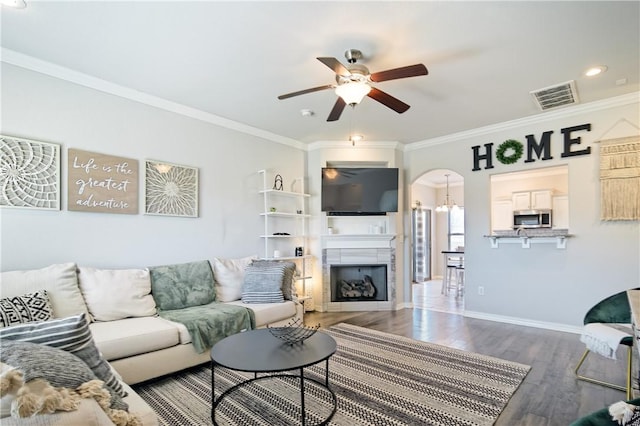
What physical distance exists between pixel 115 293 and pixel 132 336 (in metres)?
0.60

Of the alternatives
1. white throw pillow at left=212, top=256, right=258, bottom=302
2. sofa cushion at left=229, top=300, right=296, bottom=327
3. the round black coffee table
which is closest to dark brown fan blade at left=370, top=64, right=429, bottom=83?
the round black coffee table

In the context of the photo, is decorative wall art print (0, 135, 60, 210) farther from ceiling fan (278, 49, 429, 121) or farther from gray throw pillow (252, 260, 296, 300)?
ceiling fan (278, 49, 429, 121)

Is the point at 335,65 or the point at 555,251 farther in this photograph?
the point at 555,251

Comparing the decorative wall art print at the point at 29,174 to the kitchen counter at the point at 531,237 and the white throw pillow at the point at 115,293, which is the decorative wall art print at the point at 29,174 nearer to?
the white throw pillow at the point at 115,293

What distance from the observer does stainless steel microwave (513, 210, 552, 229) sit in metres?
6.57

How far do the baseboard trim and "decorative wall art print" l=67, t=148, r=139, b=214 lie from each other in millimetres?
4666

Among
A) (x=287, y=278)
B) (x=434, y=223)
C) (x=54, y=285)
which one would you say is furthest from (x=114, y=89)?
(x=434, y=223)

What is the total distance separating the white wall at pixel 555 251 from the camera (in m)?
3.77

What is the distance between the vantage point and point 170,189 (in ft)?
12.4

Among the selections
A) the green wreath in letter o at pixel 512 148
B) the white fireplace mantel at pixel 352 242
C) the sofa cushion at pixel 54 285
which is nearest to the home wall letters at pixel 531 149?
the green wreath in letter o at pixel 512 148

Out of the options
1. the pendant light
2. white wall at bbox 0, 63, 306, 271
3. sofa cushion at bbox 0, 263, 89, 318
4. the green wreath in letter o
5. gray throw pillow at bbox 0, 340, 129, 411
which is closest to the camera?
gray throw pillow at bbox 0, 340, 129, 411

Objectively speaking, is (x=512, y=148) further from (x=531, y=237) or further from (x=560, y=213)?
(x=560, y=213)

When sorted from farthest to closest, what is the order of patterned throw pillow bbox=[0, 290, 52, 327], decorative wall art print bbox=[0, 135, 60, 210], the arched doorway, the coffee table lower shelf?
the arched doorway < decorative wall art print bbox=[0, 135, 60, 210] < patterned throw pillow bbox=[0, 290, 52, 327] < the coffee table lower shelf

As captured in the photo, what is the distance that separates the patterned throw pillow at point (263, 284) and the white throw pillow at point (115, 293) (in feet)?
3.21
